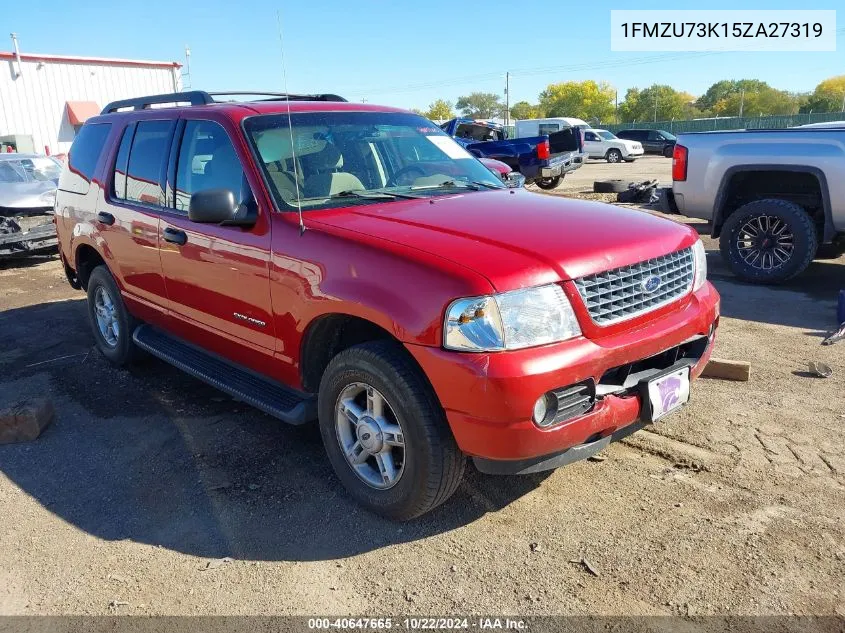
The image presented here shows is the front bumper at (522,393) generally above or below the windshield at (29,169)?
below

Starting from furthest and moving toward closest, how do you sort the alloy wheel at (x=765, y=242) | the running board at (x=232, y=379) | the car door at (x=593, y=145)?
the car door at (x=593, y=145) → the alloy wheel at (x=765, y=242) → the running board at (x=232, y=379)

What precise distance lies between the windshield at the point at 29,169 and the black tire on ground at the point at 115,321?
680cm

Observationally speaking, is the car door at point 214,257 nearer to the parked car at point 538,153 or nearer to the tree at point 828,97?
the parked car at point 538,153

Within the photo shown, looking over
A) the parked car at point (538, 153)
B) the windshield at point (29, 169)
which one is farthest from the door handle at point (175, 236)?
the parked car at point (538, 153)

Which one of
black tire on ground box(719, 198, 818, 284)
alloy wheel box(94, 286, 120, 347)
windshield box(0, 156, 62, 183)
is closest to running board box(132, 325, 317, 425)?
alloy wheel box(94, 286, 120, 347)

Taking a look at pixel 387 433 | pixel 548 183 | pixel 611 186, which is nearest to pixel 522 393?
pixel 387 433

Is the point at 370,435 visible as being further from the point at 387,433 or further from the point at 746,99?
the point at 746,99

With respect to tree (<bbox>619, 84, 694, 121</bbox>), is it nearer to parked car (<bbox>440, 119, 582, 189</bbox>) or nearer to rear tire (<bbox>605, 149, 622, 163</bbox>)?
rear tire (<bbox>605, 149, 622, 163</bbox>)

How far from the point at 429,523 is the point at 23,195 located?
10135mm

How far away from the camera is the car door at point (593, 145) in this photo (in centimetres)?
3450

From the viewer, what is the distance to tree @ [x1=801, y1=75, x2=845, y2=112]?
A: 7382cm

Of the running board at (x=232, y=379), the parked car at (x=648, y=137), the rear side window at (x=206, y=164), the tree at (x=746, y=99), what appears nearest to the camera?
the running board at (x=232, y=379)

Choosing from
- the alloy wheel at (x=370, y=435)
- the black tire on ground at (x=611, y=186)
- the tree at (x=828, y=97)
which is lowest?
the alloy wheel at (x=370, y=435)

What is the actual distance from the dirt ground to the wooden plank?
0.06 metres
